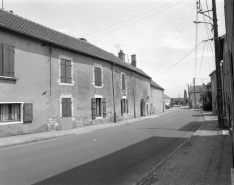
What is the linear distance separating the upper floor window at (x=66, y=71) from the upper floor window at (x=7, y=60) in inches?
150

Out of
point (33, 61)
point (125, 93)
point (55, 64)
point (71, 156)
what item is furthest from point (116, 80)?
point (71, 156)

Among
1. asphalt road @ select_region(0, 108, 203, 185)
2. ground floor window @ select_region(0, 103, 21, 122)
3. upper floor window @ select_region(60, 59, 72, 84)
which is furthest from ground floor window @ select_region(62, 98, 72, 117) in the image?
asphalt road @ select_region(0, 108, 203, 185)

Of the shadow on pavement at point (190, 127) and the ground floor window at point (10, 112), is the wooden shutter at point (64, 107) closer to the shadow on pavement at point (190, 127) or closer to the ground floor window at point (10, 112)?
the ground floor window at point (10, 112)

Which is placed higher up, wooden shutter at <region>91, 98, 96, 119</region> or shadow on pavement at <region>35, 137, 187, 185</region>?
wooden shutter at <region>91, 98, 96, 119</region>

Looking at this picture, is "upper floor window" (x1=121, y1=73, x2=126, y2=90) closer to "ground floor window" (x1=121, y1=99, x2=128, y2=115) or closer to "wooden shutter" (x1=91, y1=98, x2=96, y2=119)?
"ground floor window" (x1=121, y1=99, x2=128, y2=115)

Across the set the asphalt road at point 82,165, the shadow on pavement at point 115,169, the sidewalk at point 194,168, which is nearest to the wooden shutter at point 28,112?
the asphalt road at point 82,165

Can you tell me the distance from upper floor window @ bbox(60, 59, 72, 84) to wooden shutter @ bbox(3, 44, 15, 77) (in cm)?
380

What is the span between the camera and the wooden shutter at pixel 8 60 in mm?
11211

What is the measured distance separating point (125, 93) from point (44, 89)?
12625 millimetres

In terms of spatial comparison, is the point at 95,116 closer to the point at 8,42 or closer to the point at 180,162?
the point at 8,42

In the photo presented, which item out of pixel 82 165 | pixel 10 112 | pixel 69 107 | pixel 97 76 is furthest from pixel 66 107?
pixel 82 165

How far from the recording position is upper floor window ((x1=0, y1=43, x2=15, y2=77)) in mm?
11086

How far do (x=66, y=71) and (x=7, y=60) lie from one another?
4.55m

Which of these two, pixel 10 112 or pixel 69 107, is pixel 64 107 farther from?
pixel 10 112
